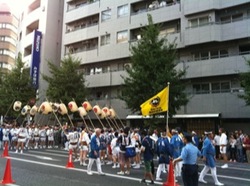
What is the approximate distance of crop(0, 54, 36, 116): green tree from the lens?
33.4 meters

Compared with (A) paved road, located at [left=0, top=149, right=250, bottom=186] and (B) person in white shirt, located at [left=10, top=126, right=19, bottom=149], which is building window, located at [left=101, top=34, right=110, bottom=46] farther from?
(A) paved road, located at [left=0, top=149, right=250, bottom=186]

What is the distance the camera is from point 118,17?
34.3 m

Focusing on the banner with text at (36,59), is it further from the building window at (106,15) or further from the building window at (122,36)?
the building window at (122,36)

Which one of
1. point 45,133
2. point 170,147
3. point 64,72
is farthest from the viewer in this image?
point 64,72

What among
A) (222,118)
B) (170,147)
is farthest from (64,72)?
(170,147)

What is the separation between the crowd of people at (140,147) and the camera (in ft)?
33.3

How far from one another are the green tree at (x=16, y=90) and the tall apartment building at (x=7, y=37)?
36007mm

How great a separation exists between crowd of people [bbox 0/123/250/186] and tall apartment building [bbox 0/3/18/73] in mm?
47734

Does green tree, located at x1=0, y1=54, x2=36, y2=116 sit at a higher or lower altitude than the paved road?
higher

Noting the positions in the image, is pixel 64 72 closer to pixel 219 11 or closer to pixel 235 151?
pixel 219 11

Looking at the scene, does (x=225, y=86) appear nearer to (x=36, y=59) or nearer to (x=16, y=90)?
(x=16, y=90)

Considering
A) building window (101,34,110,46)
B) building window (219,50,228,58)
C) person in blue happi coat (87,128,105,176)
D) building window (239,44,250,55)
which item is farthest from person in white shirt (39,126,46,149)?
building window (239,44,250,55)

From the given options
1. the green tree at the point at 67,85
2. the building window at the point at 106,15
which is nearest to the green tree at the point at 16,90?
the green tree at the point at 67,85

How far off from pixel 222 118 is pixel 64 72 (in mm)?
15731
